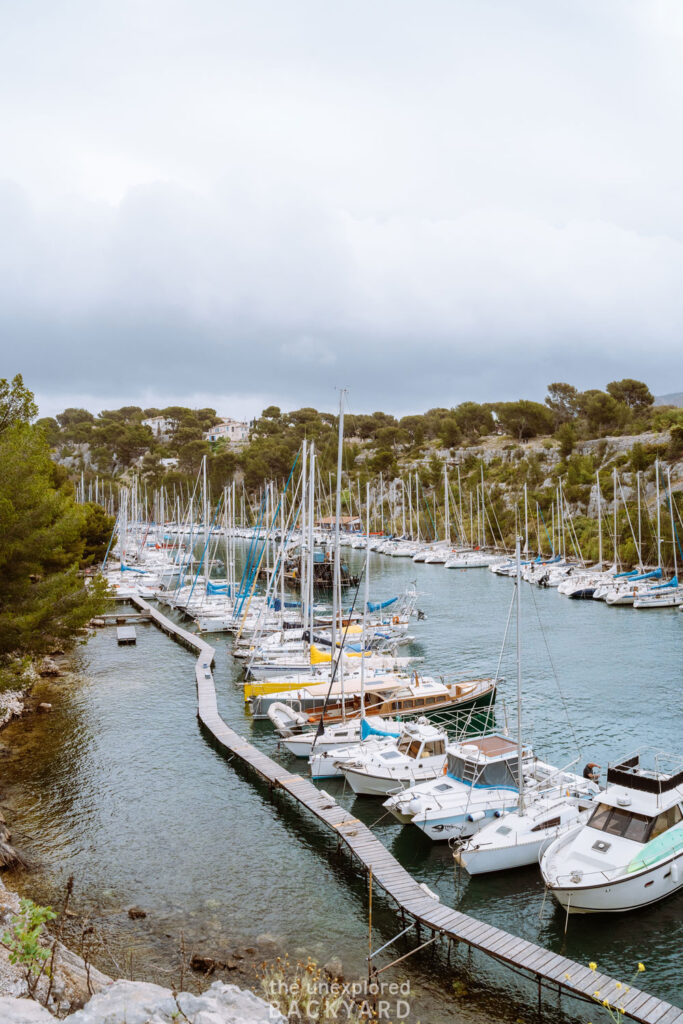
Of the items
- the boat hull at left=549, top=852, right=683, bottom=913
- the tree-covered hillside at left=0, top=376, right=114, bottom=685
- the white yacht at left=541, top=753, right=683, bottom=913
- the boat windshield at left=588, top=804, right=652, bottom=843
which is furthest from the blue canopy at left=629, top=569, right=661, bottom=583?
the tree-covered hillside at left=0, top=376, right=114, bottom=685

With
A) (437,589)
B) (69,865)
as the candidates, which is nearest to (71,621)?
(69,865)

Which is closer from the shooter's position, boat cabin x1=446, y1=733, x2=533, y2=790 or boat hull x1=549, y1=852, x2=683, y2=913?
boat hull x1=549, y1=852, x2=683, y2=913

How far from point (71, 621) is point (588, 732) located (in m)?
20.6

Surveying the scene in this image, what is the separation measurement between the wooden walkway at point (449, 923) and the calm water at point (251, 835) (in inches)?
26.9

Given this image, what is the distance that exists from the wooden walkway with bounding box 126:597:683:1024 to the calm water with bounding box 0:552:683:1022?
682 mm

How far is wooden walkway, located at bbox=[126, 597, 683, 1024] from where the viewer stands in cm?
1259

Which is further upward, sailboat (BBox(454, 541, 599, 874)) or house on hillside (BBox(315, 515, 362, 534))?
house on hillside (BBox(315, 515, 362, 534))

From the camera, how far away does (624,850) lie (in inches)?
639

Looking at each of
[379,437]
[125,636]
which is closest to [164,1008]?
[125,636]

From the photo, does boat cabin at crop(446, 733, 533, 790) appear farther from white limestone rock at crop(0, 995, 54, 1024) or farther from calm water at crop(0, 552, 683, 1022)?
white limestone rock at crop(0, 995, 54, 1024)

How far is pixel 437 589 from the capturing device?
6681 cm

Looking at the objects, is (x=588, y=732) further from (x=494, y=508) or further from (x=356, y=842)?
(x=494, y=508)

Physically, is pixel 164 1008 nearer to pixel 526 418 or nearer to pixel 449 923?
pixel 449 923

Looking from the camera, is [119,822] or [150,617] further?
[150,617]
